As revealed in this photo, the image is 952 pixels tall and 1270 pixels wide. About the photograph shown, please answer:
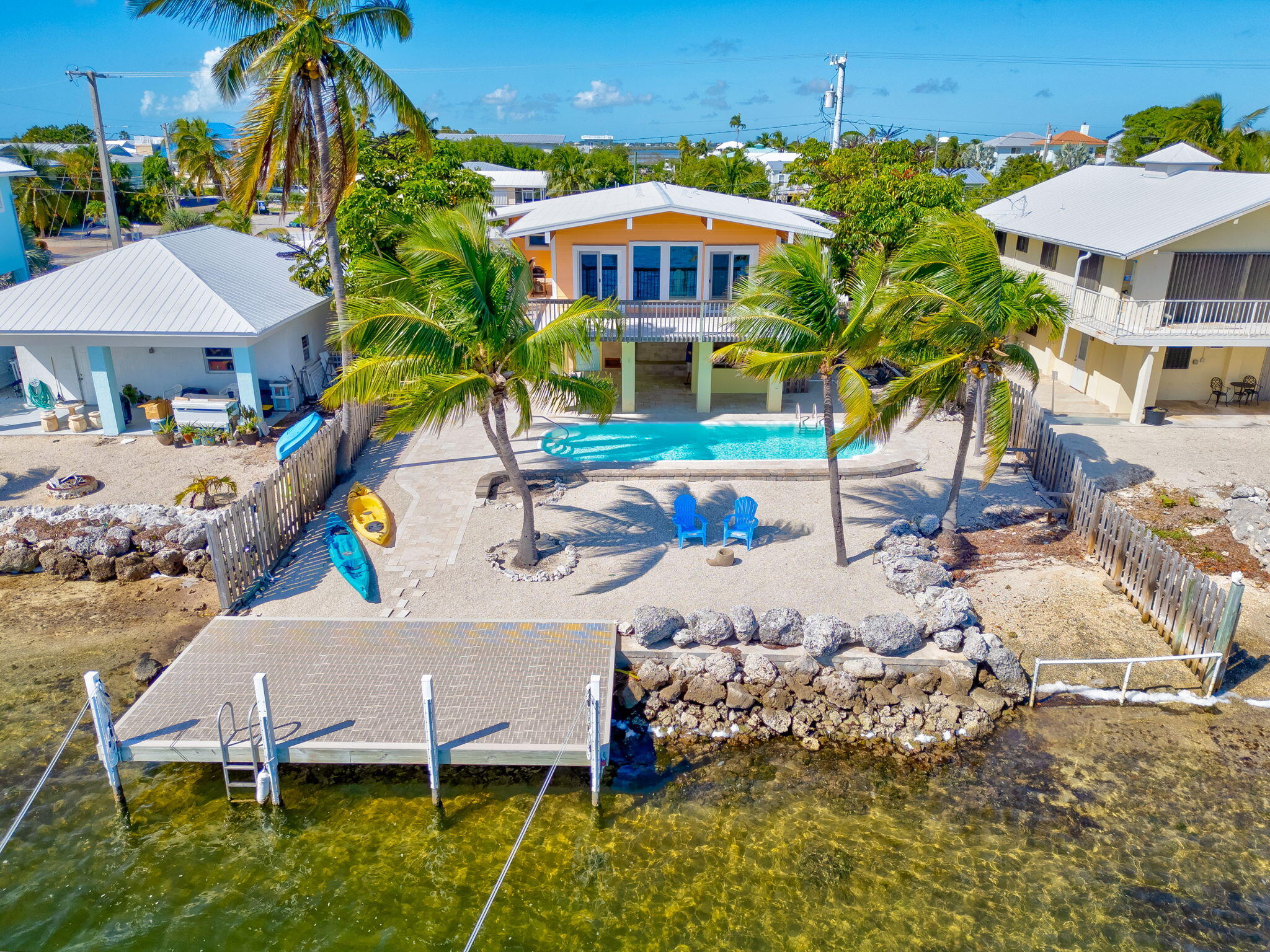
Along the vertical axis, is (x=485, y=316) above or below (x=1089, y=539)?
above

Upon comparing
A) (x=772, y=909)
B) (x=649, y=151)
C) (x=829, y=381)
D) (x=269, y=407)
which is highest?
(x=649, y=151)

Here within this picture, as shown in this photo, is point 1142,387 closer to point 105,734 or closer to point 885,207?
point 885,207

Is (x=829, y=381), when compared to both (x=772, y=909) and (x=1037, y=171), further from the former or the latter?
(x=1037, y=171)

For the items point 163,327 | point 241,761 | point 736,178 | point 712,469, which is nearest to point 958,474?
point 712,469

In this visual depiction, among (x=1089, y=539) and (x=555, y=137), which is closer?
(x=1089, y=539)

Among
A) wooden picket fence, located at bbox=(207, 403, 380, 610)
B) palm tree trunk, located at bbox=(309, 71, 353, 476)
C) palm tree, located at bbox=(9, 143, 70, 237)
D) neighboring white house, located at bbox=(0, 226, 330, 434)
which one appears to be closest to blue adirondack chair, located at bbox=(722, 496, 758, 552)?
palm tree trunk, located at bbox=(309, 71, 353, 476)

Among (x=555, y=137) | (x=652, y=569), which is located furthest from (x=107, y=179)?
(x=555, y=137)
